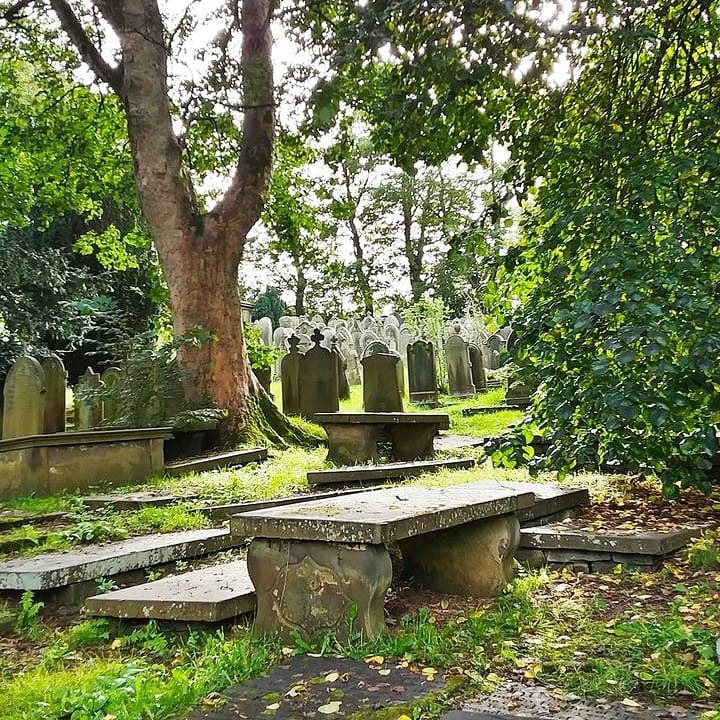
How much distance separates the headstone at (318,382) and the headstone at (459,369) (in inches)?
221

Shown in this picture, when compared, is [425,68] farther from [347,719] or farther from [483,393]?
[483,393]

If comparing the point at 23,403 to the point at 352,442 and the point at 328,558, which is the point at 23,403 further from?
the point at 328,558

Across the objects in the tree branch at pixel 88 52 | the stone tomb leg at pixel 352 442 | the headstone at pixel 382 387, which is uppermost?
the tree branch at pixel 88 52

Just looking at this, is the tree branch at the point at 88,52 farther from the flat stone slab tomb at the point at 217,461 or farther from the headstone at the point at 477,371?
the headstone at the point at 477,371

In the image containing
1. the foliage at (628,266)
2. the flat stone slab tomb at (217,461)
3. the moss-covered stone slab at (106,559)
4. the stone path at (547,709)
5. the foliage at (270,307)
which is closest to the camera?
the stone path at (547,709)

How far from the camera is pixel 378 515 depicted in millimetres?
3523

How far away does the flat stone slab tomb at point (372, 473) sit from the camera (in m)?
6.64

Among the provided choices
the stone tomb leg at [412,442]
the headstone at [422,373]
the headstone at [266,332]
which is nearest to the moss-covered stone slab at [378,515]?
the stone tomb leg at [412,442]

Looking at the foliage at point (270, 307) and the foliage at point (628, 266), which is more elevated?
the foliage at point (270, 307)

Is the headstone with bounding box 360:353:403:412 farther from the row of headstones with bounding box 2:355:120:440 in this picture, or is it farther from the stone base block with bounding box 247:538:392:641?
the stone base block with bounding box 247:538:392:641

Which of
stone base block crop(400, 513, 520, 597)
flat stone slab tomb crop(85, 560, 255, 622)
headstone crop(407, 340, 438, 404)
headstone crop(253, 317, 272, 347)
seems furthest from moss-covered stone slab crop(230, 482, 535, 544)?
headstone crop(253, 317, 272, 347)

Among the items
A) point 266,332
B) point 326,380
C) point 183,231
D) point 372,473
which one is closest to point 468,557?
point 372,473

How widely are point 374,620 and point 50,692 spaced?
1349 mm

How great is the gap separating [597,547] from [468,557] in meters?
0.77
